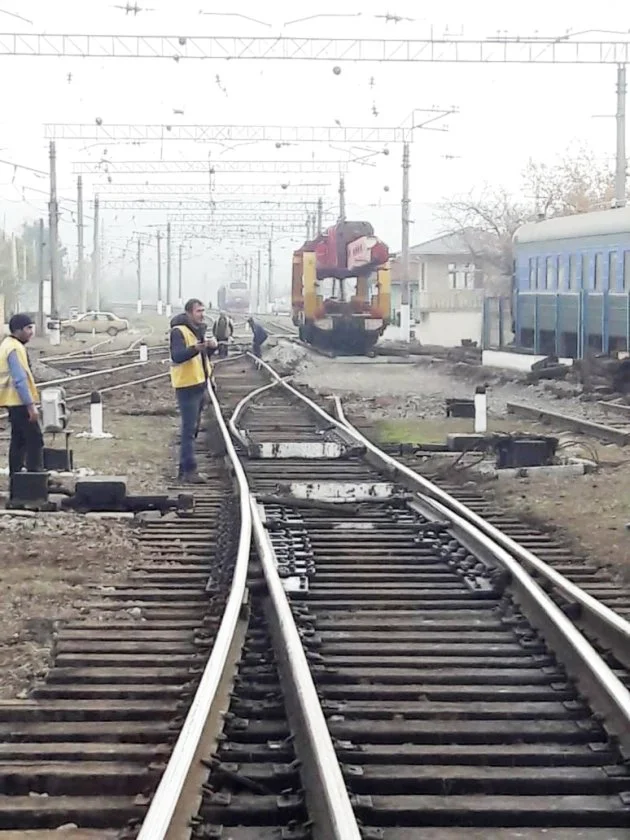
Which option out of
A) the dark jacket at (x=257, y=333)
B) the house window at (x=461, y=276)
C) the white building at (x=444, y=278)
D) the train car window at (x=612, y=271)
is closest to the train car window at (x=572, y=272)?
the train car window at (x=612, y=271)

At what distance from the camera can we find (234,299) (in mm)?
104188

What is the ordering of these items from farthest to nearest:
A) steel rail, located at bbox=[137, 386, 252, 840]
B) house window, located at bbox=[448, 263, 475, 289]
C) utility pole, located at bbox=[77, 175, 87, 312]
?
1. house window, located at bbox=[448, 263, 475, 289]
2. utility pole, located at bbox=[77, 175, 87, 312]
3. steel rail, located at bbox=[137, 386, 252, 840]

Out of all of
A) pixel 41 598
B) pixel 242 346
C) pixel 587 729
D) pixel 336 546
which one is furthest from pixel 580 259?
pixel 587 729

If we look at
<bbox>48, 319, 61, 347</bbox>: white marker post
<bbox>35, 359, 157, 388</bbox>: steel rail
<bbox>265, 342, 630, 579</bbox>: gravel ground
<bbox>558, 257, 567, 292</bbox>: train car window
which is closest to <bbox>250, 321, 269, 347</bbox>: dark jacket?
<bbox>265, 342, 630, 579</bbox>: gravel ground

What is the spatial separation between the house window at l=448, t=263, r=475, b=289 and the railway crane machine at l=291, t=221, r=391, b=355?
46470 millimetres

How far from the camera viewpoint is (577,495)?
1147 centimetres

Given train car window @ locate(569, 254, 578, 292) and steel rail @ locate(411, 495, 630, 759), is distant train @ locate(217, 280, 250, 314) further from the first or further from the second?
steel rail @ locate(411, 495, 630, 759)

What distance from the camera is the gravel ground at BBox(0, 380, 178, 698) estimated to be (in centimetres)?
648

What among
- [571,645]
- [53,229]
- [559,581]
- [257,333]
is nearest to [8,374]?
[559,581]

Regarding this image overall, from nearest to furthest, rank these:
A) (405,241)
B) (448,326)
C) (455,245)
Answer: (405,241)
(448,326)
(455,245)

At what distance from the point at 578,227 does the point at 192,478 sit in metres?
17.7

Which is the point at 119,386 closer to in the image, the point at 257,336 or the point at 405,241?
the point at 257,336

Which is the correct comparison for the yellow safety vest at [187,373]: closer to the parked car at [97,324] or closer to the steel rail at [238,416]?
the steel rail at [238,416]

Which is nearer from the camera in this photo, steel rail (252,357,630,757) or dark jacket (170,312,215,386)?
steel rail (252,357,630,757)
